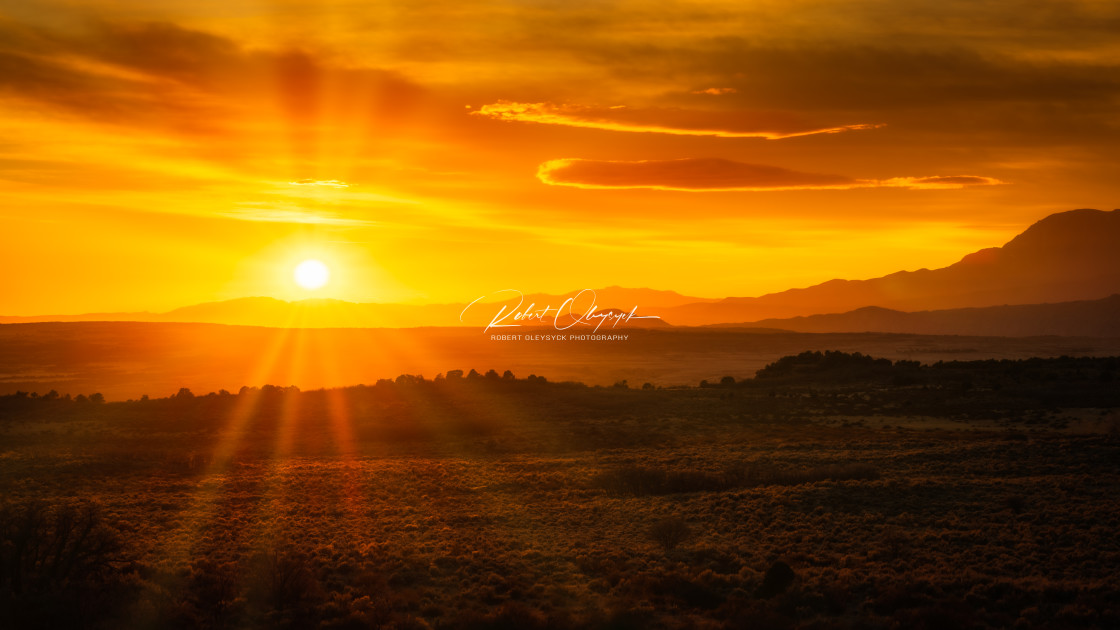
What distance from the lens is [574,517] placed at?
22.1 metres

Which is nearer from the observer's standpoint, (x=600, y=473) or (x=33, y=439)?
(x=600, y=473)

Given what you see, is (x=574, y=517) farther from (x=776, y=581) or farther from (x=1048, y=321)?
(x=1048, y=321)

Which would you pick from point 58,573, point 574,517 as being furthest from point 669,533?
point 58,573

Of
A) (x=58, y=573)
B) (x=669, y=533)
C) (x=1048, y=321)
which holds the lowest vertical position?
(x=669, y=533)

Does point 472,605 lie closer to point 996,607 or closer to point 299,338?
point 996,607

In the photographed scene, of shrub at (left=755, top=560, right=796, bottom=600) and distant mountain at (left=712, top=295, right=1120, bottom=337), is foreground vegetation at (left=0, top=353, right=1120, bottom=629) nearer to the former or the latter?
shrub at (left=755, top=560, right=796, bottom=600)

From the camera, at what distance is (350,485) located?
26.7m

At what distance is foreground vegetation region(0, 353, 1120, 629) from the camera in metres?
14.4

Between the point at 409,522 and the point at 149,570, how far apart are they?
6.87 meters

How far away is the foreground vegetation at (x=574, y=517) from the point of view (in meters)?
14.4

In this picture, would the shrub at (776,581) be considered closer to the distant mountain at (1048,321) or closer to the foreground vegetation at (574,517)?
the foreground vegetation at (574,517)

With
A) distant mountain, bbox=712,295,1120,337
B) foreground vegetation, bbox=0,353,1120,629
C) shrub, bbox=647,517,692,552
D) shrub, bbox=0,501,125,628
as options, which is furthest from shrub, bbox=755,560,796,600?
distant mountain, bbox=712,295,1120,337

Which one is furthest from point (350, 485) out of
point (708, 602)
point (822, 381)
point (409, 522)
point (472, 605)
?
point (822, 381)

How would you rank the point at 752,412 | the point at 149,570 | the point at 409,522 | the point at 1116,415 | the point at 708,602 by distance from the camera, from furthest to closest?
1. the point at 752,412
2. the point at 1116,415
3. the point at 409,522
4. the point at 149,570
5. the point at 708,602
